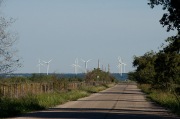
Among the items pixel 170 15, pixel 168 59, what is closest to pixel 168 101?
pixel 168 59

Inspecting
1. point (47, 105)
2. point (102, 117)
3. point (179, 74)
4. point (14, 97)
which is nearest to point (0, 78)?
point (14, 97)

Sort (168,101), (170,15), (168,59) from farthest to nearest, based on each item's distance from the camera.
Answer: (168,59) < (168,101) < (170,15)

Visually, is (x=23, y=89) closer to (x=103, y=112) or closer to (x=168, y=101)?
(x=103, y=112)

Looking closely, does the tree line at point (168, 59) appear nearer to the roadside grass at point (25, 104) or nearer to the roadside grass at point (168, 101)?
the roadside grass at point (168, 101)

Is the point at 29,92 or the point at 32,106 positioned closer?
the point at 32,106

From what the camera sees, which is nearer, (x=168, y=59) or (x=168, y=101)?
(x=168, y=101)

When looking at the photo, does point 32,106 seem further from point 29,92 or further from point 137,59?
point 137,59

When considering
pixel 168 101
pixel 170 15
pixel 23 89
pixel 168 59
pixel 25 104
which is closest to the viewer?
pixel 170 15

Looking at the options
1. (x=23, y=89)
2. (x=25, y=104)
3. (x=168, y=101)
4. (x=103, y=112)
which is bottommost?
(x=103, y=112)

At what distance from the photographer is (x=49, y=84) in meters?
46.7

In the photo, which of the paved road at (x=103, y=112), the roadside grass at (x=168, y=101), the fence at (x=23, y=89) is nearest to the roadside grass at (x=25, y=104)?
the fence at (x=23, y=89)

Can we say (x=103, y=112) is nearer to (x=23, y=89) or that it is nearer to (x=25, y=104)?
(x=25, y=104)

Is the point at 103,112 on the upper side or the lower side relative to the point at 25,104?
lower

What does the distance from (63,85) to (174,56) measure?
50.1 feet
